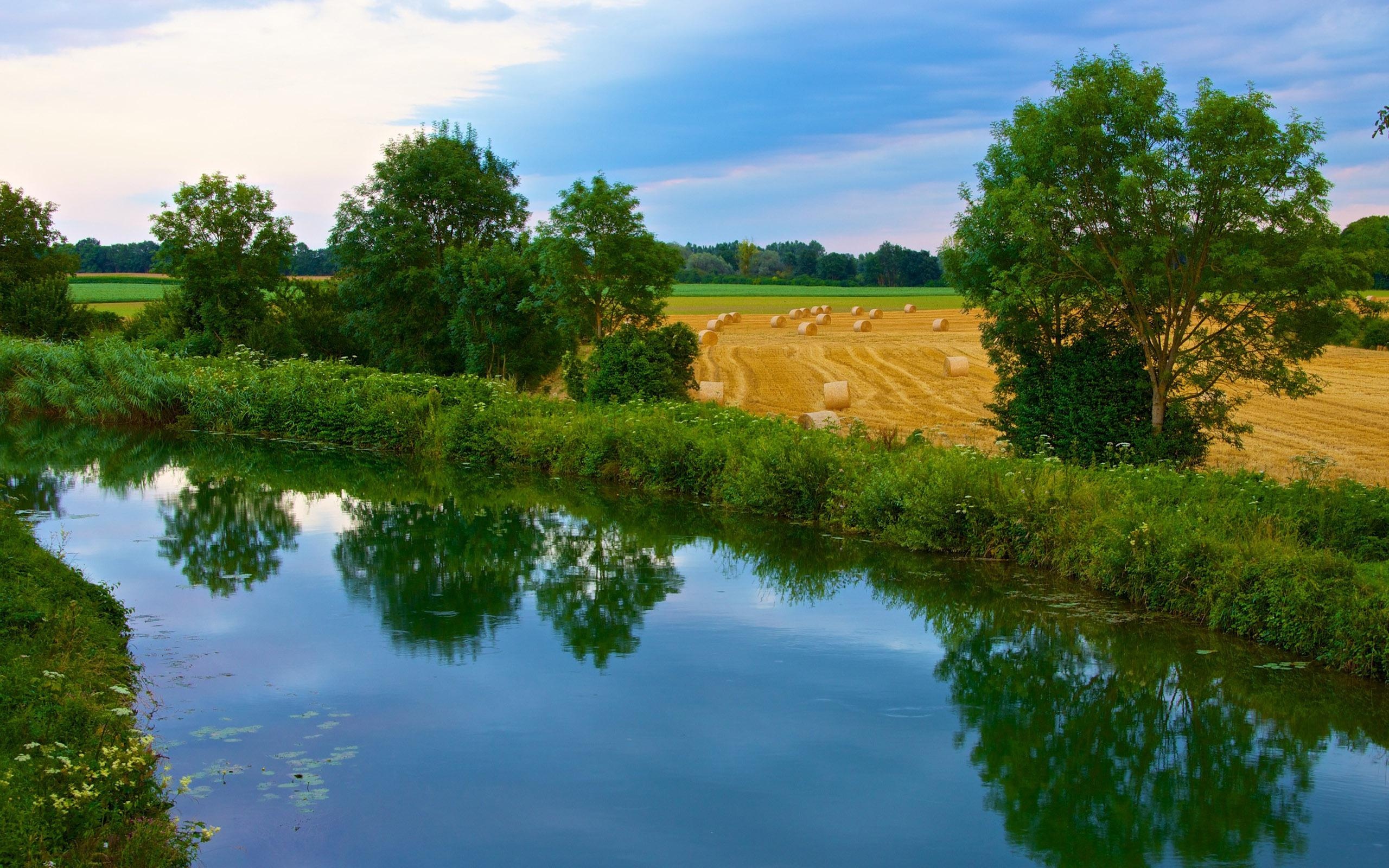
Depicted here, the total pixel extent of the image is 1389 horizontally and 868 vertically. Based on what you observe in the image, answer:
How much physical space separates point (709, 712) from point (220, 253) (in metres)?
27.2

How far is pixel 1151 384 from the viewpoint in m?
15.8

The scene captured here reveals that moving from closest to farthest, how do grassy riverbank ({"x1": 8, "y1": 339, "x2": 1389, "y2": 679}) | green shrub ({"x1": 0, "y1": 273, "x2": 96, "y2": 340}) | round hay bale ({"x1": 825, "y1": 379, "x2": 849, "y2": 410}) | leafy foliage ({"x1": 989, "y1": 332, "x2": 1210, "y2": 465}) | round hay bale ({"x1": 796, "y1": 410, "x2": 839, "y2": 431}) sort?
grassy riverbank ({"x1": 8, "y1": 339, "x2": 1389, "y2": 679})
leafy foliage ({"x1": 989, "y1": 332, "x2": 1210, "y2": 465})
round hay bale ({"x1": 796, "y1": 410, "x2": 839, "y2": 431})
round hay bale ({"x1": 825, "y1": 379, "x2": 849, "y2": 410})
green shrub ({"x1": 0, "y1": 273, "x2": 96, "y2": 340})

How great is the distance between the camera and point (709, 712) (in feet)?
27.4

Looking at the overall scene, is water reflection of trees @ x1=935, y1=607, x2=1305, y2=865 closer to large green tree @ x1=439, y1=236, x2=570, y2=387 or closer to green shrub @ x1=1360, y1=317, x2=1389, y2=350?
large green tree @ x1=439, y1=236, x2=570, y2=387

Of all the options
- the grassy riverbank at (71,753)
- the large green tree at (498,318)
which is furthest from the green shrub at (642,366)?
the grassy riverbank at (71,753)

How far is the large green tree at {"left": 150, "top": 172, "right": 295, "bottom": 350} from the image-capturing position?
30812 mm

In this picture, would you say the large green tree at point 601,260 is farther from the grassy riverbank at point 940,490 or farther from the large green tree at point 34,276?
the large green tree at point 34,276

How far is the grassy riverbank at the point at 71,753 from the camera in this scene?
5336 millimetres

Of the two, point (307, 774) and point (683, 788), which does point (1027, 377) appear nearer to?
point (683, 788)

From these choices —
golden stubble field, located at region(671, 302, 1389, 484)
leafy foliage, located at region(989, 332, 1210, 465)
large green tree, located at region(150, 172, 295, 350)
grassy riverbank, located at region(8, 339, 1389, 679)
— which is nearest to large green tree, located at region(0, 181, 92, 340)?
large green tree, located at region(150, 172, 295, 350)

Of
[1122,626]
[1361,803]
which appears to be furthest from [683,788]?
[1122,626]

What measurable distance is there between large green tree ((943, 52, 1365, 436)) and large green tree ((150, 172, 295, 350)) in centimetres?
2210

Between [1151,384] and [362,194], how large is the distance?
70.2 feet

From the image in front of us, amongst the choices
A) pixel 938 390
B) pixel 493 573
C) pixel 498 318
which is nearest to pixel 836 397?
pixel 938 390
